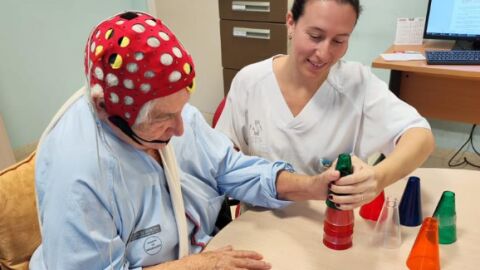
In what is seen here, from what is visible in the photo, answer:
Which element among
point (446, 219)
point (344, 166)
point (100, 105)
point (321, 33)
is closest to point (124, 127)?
point (100, 105)

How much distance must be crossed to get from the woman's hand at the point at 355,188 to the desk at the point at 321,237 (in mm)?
128

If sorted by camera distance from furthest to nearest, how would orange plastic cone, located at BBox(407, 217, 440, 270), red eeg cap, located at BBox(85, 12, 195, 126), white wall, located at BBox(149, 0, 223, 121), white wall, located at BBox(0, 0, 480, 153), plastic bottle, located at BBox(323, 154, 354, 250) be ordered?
white wall, located at BBox(149, 0, 223, 121)
white wall, located at BBox(0, 0, 480, 153)
plastic bottle, located at BBox(323, 154, 354, 250)
orange plastic cone, located at BBox(407, 217, 440, 270)
red eeg cap, located at BBox(85, 12, 195, 126)

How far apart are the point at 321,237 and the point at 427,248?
10.5 inches

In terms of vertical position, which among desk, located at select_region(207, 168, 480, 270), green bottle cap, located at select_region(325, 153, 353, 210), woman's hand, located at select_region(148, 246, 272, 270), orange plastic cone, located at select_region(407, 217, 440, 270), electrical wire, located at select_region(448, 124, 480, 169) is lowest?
electrical wire, located at select_region(448, 124, 480, 169)

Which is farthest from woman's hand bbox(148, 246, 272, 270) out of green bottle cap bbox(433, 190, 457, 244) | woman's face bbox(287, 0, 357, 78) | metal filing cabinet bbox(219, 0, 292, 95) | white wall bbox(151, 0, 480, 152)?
white wall bbox(151, 0, 480, 152)

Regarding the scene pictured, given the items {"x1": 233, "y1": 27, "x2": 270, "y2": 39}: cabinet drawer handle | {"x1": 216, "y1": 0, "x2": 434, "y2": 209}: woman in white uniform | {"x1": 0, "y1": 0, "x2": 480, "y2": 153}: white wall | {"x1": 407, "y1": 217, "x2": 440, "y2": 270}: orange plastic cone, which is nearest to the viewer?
{"x1": 407, "y1": 217, "x2": 440, "y2": 270}: orange plastic cone

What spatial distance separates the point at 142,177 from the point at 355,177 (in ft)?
1.75

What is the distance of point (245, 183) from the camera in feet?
4.31

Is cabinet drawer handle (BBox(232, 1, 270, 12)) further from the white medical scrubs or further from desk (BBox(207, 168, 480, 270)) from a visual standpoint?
desk (BBox(207, 168, 480, 270))

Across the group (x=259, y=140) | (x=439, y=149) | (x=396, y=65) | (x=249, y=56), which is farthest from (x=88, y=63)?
(x=439, y=149)

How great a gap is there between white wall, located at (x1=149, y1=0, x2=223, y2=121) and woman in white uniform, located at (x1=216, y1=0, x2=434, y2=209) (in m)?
1.89

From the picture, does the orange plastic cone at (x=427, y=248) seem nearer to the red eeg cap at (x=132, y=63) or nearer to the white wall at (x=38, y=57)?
the red eeg cap at (x=132, y=63)

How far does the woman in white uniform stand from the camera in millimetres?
1309

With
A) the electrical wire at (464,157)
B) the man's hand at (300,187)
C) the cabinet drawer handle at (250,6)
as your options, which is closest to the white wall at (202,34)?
the cabinet drawer handle at (250,6)
